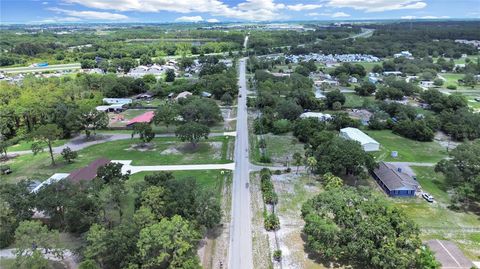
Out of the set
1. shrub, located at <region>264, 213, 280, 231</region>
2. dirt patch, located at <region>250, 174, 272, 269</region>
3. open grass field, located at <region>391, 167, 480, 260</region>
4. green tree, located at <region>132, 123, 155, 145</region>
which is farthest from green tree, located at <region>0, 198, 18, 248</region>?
open grass field, located at <region>391, 167, 480, 260</region>

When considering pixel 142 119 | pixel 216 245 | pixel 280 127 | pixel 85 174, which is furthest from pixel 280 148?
pixel 142 119

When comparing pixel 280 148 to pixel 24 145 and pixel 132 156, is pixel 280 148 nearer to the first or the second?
pixel 132 156

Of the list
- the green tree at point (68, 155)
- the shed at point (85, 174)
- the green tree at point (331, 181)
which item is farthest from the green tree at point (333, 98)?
the green tree at point (68, 155)

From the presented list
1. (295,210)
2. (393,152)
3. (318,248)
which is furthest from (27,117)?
(393,152)

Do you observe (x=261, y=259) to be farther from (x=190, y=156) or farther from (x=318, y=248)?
(x=190, y=156)

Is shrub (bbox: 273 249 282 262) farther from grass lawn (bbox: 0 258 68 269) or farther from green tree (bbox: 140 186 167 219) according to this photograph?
grass lawn (bbox: 0 258 68 269)

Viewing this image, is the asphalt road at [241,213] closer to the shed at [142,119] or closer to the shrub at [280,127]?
the shrub at [280,127]
